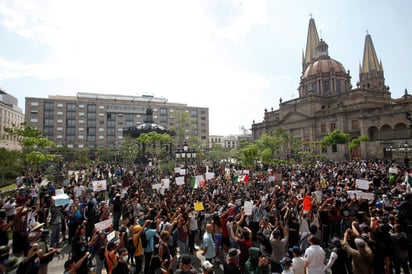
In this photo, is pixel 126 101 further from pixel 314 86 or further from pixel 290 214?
pixel 290 214

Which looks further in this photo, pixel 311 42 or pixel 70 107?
pixel 70 107

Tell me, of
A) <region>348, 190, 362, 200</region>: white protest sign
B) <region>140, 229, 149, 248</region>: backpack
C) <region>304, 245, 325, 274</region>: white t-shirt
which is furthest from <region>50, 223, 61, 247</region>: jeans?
<region>348, 190, 362, 200</region>: white protest sign

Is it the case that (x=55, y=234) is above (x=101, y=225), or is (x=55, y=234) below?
below

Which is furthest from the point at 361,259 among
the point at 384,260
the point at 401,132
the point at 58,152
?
the point at 58,152

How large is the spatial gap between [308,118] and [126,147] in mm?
39716

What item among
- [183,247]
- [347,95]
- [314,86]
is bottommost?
[183,247]

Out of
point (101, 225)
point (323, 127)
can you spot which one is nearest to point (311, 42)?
point (323, 127)

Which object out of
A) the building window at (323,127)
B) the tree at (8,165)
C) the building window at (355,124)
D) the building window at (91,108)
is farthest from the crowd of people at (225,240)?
the building window at (91,108)

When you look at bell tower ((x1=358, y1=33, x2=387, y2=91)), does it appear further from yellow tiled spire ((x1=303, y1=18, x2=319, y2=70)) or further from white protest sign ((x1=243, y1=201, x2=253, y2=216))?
white protest sign ((x1=243, y1=201, x2=253, y2=216))

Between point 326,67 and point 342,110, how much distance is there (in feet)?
58.2

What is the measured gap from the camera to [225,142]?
136000 millimetres

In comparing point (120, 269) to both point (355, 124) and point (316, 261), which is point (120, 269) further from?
point (355, 124)

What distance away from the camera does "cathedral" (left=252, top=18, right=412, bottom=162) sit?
40562 mm

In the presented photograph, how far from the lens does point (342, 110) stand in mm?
49875
